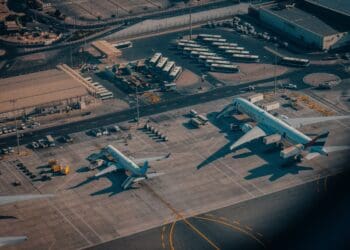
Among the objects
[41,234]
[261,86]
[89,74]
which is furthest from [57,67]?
[41,234]

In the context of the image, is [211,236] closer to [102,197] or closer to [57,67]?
[102,197]

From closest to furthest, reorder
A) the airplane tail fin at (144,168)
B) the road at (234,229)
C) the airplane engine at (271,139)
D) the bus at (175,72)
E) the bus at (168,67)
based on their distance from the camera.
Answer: the road at (234,229), the airplane tail fin at (144,168), the airplane engine at (271,139), the bus at (175,72), the bus at (168,67)

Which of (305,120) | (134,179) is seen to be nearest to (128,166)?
(134,179)

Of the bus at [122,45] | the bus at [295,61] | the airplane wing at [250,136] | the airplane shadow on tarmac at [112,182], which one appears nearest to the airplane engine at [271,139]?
the airplane wing at [250,136]

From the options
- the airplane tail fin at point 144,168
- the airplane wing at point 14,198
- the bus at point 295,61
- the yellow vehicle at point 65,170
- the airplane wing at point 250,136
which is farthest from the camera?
the bus at point 295,61

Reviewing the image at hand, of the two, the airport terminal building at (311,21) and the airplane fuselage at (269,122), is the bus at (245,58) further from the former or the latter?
the airplane fuselage at (269,122)

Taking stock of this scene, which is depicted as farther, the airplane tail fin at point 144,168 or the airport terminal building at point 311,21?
the airport terminal building at point 311,21

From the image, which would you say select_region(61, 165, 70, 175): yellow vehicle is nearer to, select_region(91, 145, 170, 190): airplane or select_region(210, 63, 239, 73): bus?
select_region(91, 145, 170, 190): airplane
